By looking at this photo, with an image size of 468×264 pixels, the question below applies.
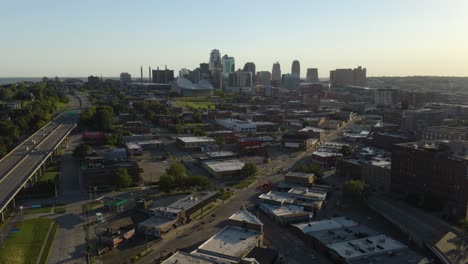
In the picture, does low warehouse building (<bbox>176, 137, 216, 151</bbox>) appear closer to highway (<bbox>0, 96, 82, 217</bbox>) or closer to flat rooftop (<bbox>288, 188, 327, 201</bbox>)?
highway (<bbox>0, 96, 82, 217</bbox>)

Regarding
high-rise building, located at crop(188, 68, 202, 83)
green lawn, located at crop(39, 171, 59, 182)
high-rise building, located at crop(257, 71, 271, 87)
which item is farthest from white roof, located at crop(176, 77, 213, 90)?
green lawn, located at crop(39, 171, 59, 182)

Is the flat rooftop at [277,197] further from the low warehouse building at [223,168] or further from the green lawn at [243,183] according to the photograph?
the low warehouse building at [223,168]

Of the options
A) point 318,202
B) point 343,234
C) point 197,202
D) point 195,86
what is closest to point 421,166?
point 318,202

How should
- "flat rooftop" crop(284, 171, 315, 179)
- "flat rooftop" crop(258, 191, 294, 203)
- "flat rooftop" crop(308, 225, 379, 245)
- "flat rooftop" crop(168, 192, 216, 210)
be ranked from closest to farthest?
"flat rooftop" crop(308, 225, 379, 245) → "flat rooftop" crop(168, 192, 216, 210) → "flat rooftop" crop(258, 191, 294, 203) → "flat rooftop" crop(284, 171, 315, 179)

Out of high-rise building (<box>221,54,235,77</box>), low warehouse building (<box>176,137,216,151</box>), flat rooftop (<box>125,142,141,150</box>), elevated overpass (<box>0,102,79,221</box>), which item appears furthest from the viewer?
high-rise building (<box>221,54,235,77</box>)

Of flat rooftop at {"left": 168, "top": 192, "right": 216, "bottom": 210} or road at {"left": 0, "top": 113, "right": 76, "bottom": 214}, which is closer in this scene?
flat rooftop at {"left": 168, "top": 192, "right": 216, "bottom": 210}

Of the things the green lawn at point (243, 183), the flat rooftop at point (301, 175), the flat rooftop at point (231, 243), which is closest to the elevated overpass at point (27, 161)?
the flat rooftop at point (231, 243)

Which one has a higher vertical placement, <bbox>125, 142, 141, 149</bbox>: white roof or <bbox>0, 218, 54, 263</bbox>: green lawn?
<bbox>125, 142, 141, 149</bbox>: white roof
